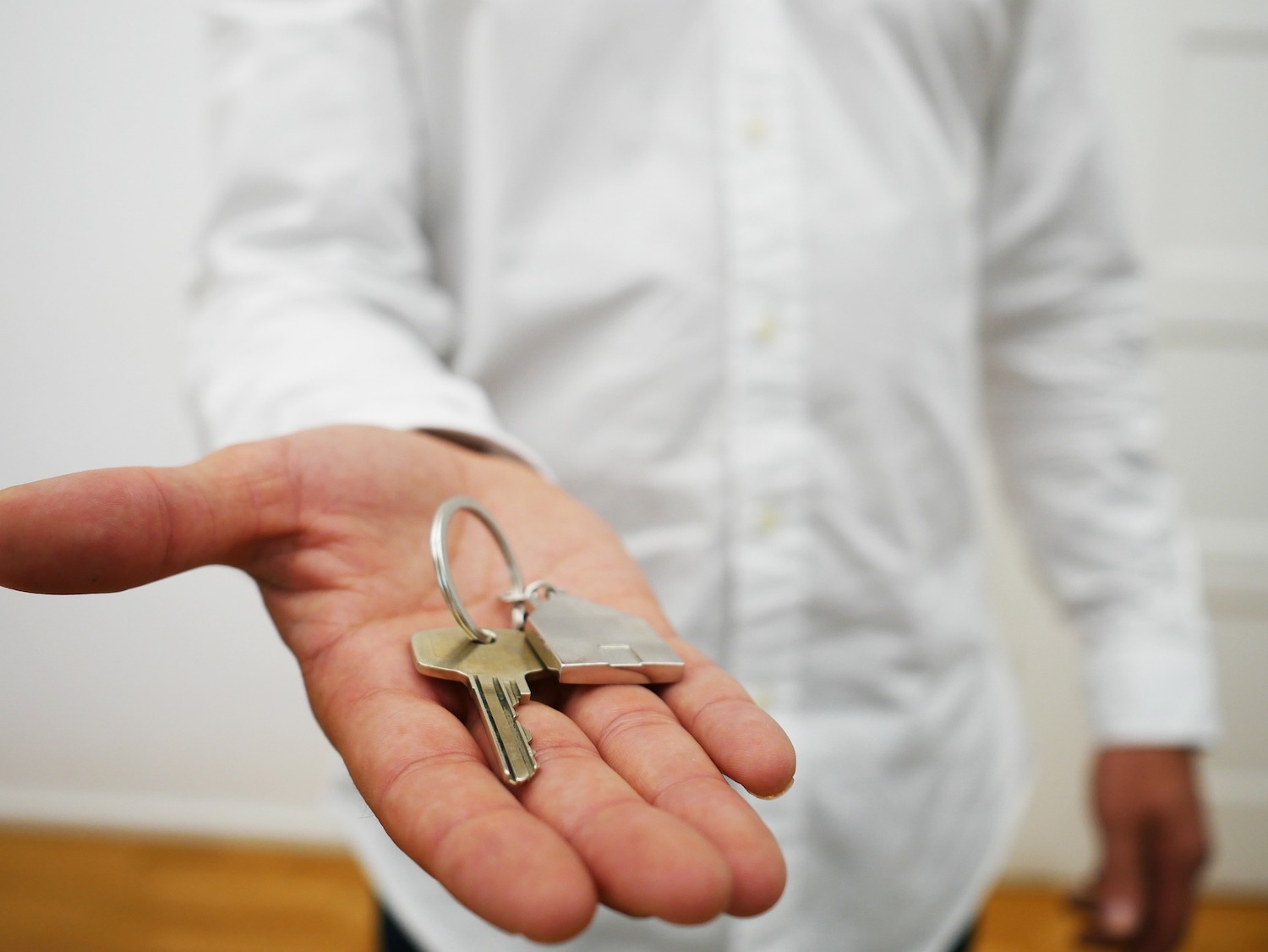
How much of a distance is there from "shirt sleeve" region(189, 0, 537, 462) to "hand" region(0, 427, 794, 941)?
0.12 m

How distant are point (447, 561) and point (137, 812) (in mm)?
163

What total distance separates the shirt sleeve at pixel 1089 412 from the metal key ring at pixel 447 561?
633mm

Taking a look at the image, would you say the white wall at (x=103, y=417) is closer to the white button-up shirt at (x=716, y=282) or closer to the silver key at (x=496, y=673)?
the silver key at (x=496, y=673)

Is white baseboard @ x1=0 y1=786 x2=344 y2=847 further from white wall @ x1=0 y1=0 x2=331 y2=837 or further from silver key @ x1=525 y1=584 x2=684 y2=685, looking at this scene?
silver key @ x1=525 y1=584 x2=684 y2=685

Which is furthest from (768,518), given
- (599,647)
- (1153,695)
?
(1153,695)

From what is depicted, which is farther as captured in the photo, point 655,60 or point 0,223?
point 655,60

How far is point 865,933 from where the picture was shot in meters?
0.72

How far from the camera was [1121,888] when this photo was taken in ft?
2.56

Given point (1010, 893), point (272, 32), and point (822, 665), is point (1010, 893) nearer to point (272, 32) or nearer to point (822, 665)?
point (822, 665)

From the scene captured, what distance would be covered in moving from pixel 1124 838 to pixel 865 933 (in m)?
0.25

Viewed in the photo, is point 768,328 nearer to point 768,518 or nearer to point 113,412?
point 768,518

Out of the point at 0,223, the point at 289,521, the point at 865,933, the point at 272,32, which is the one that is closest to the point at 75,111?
the point at 0,223

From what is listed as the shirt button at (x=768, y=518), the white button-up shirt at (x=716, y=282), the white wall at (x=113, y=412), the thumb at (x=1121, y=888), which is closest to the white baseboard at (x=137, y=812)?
the white wall at (x=113, y=412)

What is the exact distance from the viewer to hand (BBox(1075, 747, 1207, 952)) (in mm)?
772
